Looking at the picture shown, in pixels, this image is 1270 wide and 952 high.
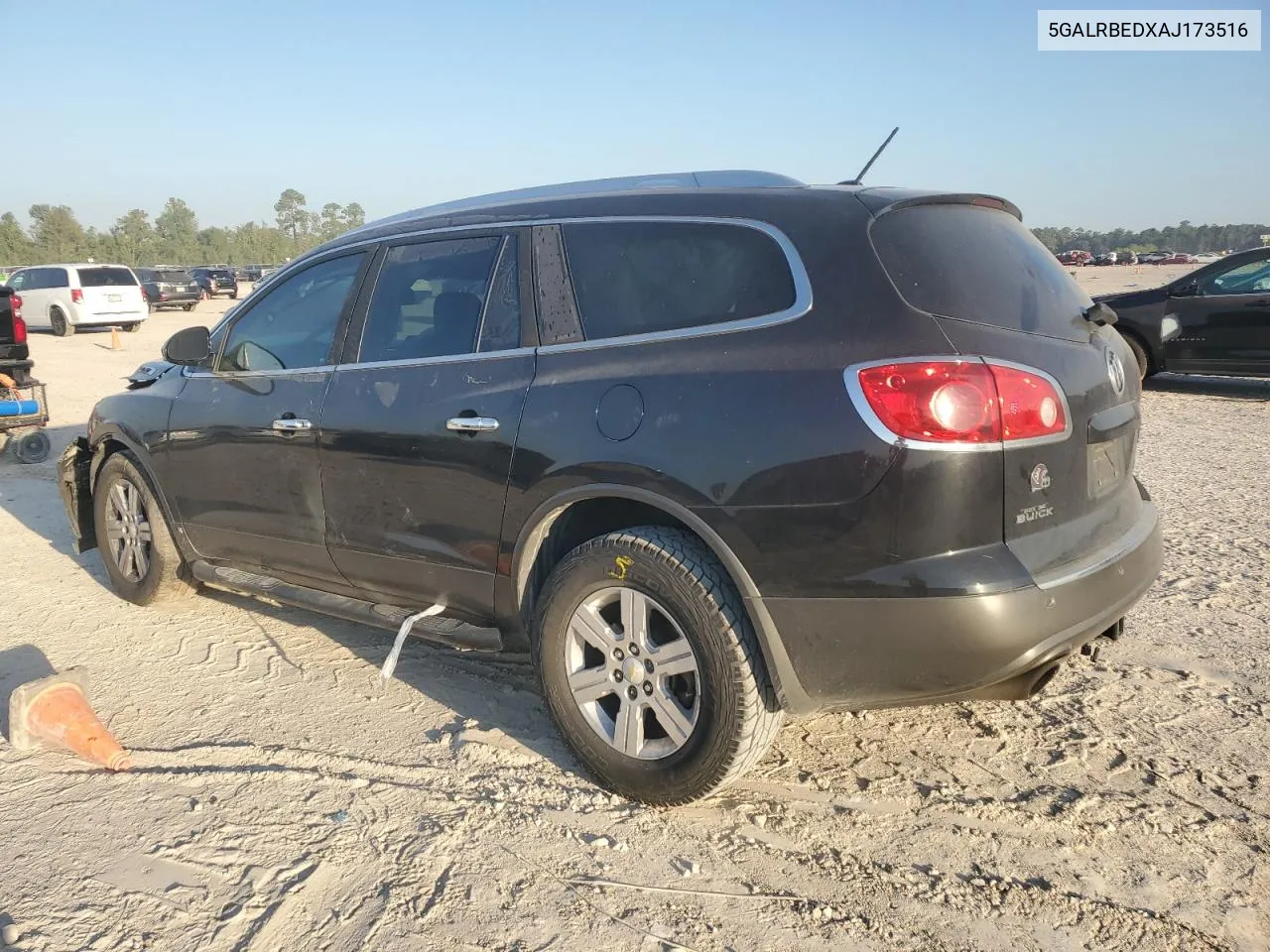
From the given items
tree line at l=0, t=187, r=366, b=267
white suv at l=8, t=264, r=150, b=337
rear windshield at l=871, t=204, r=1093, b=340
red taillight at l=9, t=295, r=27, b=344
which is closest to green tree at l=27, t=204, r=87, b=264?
tree line at l=0, t=187, r=366, b=267

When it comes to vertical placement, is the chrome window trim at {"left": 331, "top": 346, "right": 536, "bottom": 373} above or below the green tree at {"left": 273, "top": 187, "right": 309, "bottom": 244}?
below

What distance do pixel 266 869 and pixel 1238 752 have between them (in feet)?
10.1

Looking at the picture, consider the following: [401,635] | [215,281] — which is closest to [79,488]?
[401,635]

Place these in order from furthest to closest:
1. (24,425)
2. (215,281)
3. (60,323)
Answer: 1. (215,281)
2. (60,323)
3. (24,425)

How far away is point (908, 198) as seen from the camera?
3.01m

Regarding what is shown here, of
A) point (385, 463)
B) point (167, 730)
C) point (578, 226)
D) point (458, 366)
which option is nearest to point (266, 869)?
point (167, 730)

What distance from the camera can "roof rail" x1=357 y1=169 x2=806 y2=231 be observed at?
3336 mm

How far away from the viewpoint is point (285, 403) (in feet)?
13.3

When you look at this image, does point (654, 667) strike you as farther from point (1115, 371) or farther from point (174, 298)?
point (174, 298)

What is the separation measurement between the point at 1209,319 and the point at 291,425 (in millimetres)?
10480

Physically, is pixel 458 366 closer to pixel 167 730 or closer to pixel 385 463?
pixel 385 463

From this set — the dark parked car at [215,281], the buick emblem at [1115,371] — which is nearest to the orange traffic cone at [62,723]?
the buick emblem at [1115,371]

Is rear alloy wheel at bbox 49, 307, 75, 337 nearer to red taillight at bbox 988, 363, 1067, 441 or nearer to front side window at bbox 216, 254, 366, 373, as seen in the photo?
front side window at bbox 216, 254, 366, 373

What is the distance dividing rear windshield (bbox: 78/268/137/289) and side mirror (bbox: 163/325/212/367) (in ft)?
72.9
